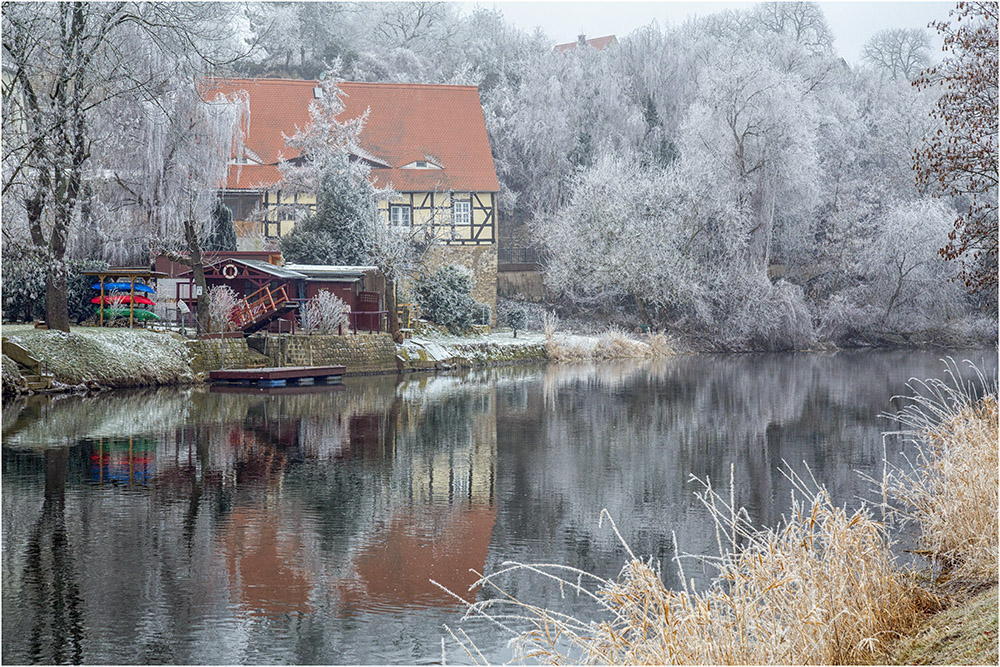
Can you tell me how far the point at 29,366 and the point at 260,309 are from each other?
6.94m

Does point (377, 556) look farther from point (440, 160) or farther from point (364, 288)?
point (440, 160)

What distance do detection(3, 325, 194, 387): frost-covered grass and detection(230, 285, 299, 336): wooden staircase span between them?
2483 mm

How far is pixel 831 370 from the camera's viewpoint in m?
30.7

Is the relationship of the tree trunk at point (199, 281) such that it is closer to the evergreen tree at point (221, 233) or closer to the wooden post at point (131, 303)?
the wooden post at point (131, 303)

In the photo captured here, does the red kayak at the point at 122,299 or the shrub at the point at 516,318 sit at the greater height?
the red kayak at the point at 122,299

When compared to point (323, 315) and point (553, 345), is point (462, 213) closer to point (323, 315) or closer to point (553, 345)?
point (553, 345)

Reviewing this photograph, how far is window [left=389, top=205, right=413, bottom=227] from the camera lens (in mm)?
40438

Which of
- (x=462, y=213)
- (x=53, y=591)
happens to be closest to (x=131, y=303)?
(x=462, y=213)

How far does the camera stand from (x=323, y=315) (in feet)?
93.9

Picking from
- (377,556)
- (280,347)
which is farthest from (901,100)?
(377,556)

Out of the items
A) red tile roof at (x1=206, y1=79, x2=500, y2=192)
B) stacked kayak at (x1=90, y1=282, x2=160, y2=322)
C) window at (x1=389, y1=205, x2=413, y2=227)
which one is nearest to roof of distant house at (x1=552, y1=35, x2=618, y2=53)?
red tile roof at (x1=206, y1=79, x2=500, y2=192)

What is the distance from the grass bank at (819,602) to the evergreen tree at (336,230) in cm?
2455

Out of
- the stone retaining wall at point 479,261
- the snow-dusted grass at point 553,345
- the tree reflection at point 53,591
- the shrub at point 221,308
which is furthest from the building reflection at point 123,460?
the stone retaining wall at point 479,261

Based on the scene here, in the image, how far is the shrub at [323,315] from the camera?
94.0 feet
